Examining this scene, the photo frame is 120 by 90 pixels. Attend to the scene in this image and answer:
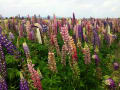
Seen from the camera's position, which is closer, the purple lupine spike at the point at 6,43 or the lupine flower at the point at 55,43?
the purple lupine spike at the point at 6,43

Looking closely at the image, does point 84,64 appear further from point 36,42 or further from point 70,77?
point 36,42

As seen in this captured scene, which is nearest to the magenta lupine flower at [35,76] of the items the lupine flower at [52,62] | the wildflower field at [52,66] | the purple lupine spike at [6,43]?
the wildflower field at [52,66]

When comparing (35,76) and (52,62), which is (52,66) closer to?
(52,62)

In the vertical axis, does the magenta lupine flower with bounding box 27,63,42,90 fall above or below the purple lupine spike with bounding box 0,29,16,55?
below

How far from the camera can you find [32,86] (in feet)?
15.1

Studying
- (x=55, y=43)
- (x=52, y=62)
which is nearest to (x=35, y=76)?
(x=52, y=62)

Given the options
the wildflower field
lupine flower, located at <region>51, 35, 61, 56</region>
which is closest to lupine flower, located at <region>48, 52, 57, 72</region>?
the wildflower field

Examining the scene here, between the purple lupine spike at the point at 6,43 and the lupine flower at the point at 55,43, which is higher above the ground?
the purple lupine spike at the point at 6,43

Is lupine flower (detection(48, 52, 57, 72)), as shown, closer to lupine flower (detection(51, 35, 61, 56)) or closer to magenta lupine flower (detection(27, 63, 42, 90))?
magenta lupine flower (detection(27, 63, 42, 90))

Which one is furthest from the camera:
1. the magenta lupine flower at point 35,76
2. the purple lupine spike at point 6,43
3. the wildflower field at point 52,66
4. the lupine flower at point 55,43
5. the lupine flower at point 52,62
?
the lupine flower at point 55,43

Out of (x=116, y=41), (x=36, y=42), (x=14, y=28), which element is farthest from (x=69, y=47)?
(x=116, y=41)

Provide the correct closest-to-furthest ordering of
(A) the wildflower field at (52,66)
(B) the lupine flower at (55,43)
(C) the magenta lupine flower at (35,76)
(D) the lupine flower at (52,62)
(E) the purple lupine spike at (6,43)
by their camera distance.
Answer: (C) the magenta lupine flower at (35,76) → (A) the wildflower field at (52,66) → (E) the purple lupine spike at (6,43) → (D) the lupine flower at (52,62) → (B) the lupine flower at (55,43)

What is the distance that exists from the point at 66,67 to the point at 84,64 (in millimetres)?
933

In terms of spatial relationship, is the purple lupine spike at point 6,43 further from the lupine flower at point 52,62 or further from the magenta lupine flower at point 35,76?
the lupine flower at point 52,62
